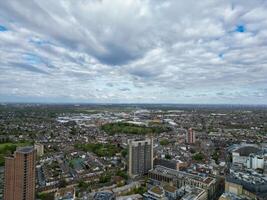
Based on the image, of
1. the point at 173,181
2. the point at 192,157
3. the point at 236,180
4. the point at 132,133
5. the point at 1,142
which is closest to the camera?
the point at 236,180

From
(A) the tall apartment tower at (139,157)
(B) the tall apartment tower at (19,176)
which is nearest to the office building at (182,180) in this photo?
(A) the tall apartment tower at (139,157)

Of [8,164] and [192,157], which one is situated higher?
[8,164]

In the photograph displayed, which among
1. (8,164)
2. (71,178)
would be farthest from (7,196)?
(71,178)

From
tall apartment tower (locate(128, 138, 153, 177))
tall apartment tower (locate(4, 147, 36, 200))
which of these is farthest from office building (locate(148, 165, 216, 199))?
tall apartment tower (locate(4, 147, 36, 200))

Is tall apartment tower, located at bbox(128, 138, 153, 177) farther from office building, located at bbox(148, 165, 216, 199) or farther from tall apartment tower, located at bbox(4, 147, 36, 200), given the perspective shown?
tall apartment tower, located at bbox(4, 147, 36, 200)

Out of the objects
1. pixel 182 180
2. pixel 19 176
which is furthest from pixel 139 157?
pixel 19 176

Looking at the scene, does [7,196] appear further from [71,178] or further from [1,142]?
[1,142]

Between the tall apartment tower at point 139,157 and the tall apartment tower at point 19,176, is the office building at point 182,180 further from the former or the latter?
the tall apartment tower at point 19,176

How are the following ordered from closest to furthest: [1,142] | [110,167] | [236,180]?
[236,180] < [110,167] < [1,142]
